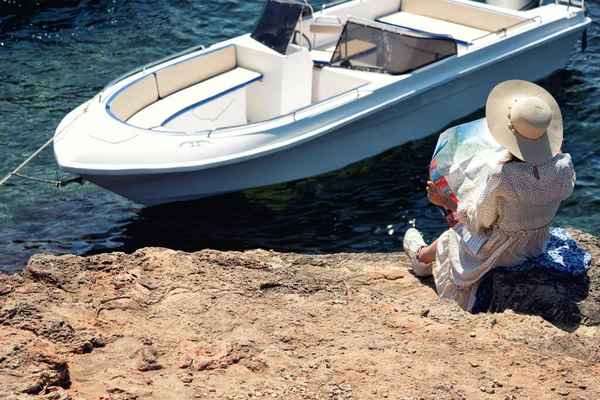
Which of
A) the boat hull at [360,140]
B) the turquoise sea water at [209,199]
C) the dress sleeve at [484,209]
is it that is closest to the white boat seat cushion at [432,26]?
the boat hull at [360,140]

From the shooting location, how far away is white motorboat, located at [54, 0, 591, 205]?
22.7ft

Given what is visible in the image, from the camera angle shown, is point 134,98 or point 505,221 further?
point 134,98

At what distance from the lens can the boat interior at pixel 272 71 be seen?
7762mm

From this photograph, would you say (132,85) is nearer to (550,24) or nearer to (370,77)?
(370,77)

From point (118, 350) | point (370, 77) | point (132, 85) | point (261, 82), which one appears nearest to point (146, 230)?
point (132, 85)

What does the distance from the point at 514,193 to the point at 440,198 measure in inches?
21.5

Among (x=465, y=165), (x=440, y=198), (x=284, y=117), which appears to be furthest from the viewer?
(x=284, y=117)

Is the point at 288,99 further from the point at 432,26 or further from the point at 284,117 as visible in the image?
the point at 432,26

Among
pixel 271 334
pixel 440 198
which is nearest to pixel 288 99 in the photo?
pixel 440 198

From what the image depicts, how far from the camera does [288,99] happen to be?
26.5 feet

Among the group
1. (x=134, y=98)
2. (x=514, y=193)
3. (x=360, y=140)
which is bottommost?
(x=360, y=140)

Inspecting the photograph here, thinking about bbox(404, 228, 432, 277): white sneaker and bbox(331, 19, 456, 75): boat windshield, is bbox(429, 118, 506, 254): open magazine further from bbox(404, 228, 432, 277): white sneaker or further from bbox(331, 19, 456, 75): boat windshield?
bbox(331, 19, 456, 75): boat windshield

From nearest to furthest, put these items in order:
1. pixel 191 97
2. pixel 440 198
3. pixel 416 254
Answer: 1. pixel 440 198
2. pixel 416 254
3. pixel 191 97

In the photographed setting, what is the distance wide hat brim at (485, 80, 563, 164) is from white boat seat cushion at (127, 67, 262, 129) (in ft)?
13.4
